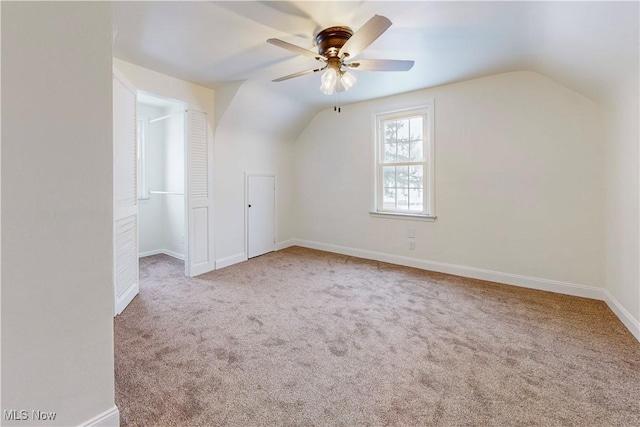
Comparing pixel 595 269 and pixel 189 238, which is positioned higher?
pixel 189 238

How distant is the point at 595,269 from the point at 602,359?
1391 mm

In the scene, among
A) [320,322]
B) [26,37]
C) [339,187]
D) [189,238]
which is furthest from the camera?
[339,187]

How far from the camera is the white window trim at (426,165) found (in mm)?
3773

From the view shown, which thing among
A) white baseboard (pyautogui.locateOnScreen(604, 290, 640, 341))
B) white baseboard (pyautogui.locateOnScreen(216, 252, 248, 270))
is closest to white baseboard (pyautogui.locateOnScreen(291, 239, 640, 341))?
white baseboard (pyautogui.locateOnScreen(604, 290, 640, 341))

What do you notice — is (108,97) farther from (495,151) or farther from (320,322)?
(495,151)

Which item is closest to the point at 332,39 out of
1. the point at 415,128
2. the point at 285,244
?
the point at 415,128

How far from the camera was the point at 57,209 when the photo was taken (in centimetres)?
118


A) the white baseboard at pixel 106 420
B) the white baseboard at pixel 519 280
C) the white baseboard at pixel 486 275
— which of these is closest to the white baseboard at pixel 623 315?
the white baseboard at pixel 519 280

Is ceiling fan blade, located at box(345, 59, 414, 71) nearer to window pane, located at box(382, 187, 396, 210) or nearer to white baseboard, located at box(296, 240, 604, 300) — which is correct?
window pane, located at box(382, 187, 396, 210)

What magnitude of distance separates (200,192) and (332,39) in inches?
98.6

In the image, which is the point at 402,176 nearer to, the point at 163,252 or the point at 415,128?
the point at 415,128

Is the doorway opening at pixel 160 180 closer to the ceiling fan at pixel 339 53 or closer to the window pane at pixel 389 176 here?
the ceiling fan at pixel 339 53

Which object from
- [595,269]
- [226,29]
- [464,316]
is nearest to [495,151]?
[595,269]

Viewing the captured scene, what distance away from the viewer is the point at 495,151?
3.34 m
